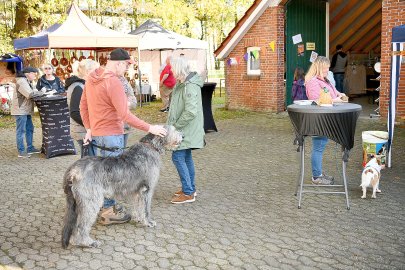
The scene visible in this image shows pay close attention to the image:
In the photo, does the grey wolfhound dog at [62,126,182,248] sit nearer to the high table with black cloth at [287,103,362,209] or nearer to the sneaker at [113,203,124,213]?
the sneaker at [113,203,124,213]

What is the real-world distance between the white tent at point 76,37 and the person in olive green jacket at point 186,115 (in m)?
9.76

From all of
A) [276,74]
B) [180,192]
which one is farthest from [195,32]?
[180,192]

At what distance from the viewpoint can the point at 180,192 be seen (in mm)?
6215

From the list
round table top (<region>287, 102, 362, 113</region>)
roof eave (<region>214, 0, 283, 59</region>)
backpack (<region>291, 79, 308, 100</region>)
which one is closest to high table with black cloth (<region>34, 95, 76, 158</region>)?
backpack (<region>291, 79, 308, 100</region>)

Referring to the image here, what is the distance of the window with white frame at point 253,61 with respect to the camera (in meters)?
15.1

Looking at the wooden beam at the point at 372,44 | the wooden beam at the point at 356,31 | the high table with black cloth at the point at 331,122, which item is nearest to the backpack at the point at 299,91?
the high table with black cloth at the point at 331,122

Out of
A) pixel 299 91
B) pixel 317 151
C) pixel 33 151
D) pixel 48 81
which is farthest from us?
pixel 299 91

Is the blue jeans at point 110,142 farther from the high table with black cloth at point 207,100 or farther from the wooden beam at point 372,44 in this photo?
the wooden beam at point 372,44

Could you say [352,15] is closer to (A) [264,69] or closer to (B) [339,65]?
(B) [339,65]

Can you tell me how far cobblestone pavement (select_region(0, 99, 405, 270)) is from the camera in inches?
171

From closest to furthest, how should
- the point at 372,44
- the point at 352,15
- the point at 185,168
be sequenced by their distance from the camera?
the point at 185,168, the point at 352,15, the point at 372,44

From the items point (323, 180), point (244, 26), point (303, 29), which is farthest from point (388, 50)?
point (323, 180)

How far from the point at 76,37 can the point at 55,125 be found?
20.2 ft

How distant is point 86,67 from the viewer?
19.9 feet
